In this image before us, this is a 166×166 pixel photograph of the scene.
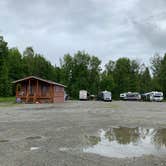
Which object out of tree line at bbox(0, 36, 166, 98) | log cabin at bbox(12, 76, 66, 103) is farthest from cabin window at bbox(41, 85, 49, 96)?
tree line at bbox(0, 36, 166, 98)

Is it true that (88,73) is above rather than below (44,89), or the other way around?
above

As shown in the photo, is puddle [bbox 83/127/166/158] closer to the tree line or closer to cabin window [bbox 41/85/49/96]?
cabin window [bbox 41/85/49/96]

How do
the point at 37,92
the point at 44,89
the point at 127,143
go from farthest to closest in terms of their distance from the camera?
1. the point at 44,89
2. the point at 37,92
3. the point at 127,143

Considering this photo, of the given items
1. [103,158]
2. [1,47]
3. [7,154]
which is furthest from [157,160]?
[1,47]

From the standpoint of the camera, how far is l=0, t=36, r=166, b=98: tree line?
58.4 metres

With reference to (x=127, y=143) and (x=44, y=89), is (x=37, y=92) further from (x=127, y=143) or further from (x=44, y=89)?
(x=127, y=143)

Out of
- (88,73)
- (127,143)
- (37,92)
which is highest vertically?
(88,73)

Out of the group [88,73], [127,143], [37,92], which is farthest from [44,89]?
[88,73]

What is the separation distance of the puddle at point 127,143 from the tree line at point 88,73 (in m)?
48.3

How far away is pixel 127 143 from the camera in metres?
7.43

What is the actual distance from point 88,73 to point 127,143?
2095 inches

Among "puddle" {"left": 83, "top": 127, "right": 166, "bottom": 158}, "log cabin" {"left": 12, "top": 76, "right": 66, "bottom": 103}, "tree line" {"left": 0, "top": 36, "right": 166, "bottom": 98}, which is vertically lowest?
"puddle" {"left": 83, "top": 127, "right": 166, "bottom": 158}

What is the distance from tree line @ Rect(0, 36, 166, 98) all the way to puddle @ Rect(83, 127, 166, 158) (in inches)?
1903

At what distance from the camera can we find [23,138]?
789 cm
